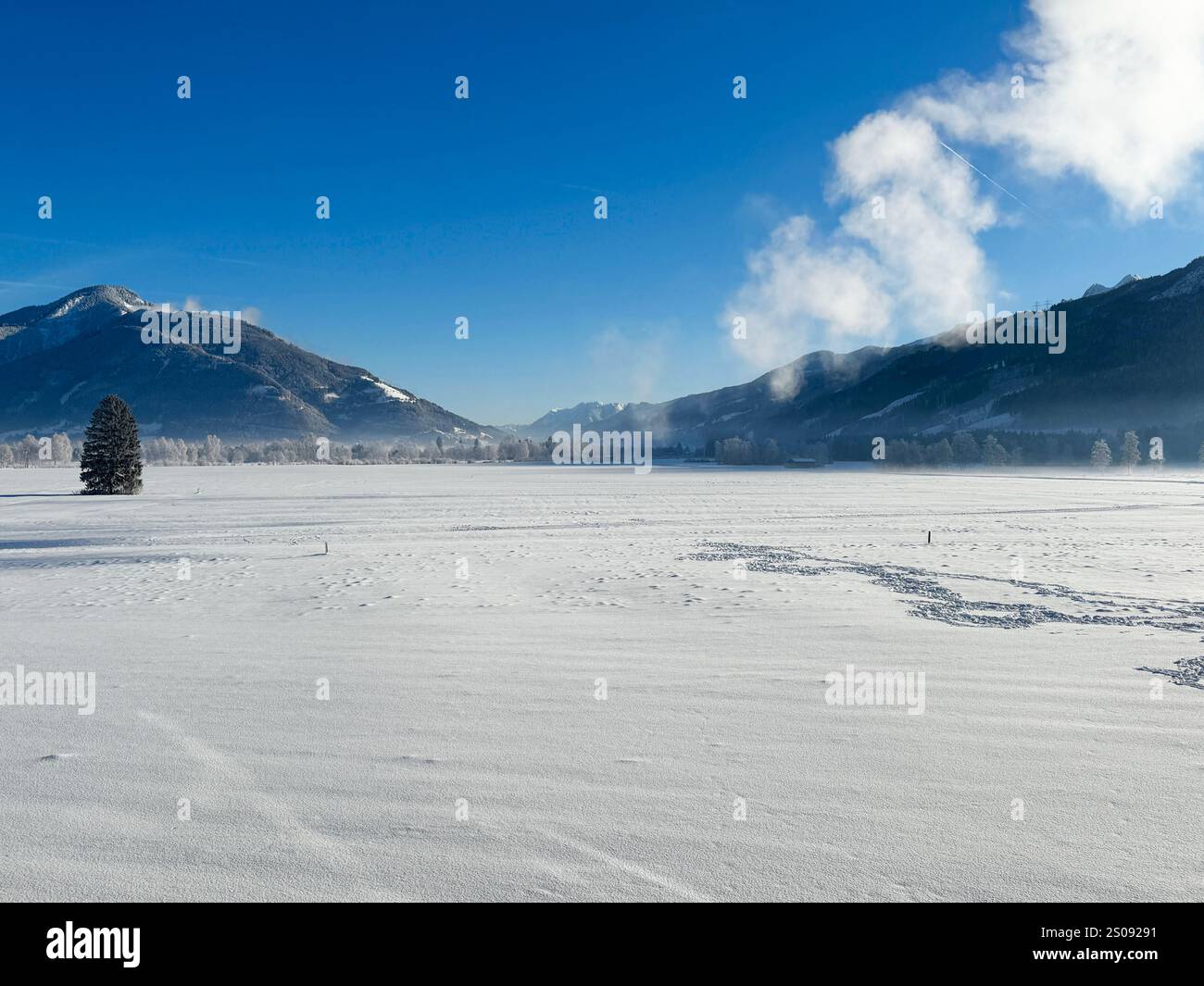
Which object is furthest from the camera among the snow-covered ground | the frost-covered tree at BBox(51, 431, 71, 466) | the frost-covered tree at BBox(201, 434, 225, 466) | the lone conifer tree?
the frost-covered tree at BBox(201, 434, 225, 466)

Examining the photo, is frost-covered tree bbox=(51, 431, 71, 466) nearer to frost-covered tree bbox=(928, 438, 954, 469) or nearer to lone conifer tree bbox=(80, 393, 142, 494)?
lone conifer tree bbox=(80, 393, 142, 494)

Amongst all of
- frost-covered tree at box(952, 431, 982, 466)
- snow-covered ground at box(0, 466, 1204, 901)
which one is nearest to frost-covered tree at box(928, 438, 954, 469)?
frost-covered tree at box(952, 431, 982, 466)

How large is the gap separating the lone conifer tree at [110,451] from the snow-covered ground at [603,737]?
37364 millimetres

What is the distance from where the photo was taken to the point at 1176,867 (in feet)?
16.0

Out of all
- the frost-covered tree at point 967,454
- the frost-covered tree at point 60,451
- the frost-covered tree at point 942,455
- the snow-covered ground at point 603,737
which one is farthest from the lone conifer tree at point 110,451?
the frost-covered tree at point 967,454

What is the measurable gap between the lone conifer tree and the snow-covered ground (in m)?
37.4

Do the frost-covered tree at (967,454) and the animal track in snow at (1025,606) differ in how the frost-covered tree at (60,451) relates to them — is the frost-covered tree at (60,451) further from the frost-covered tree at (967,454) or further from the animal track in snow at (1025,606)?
the animal track in snow at (1025,606)

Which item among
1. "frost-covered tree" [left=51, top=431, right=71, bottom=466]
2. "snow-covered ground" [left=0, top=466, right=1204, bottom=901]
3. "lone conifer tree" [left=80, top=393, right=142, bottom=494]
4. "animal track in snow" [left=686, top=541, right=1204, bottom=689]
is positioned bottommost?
"snow-covered ground" [left=0, top=466, right=1204, bottom=901]

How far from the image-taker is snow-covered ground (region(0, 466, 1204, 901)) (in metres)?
4.92

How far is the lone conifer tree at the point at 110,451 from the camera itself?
51312mm
